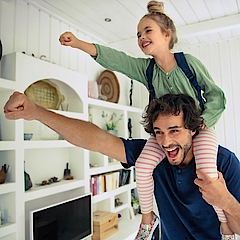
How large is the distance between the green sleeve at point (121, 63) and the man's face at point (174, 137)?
306mm

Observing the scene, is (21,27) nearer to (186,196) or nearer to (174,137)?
(174,137)

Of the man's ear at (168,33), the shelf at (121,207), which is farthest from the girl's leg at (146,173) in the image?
the shelf at (121,207)

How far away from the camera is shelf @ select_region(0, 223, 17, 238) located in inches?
80.4

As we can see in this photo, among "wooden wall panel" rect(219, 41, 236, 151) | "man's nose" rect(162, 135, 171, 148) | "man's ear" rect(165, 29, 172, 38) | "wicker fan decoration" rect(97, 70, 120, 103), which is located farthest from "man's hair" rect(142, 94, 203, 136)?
"wooden wall panel" rect(219, 41, 236, 151)

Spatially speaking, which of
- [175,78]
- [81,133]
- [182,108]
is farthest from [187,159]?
[81,133]

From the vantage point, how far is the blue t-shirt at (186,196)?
4.37ft

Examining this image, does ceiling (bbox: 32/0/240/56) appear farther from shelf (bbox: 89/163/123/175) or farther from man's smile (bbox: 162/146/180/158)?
shelf (bbox: 89/163/123/175)

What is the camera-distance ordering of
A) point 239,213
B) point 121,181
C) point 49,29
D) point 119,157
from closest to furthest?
point 239,213 < point 119,157 < point 49,29 < point 121,181

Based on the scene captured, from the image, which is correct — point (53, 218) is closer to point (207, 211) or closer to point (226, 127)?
point (207, 211)

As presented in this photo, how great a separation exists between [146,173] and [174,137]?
0.84ft

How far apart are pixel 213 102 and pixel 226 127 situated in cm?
293

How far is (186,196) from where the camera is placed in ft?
4.55

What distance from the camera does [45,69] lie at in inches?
99.2

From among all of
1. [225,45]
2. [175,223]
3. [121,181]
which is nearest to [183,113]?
[175,223]
